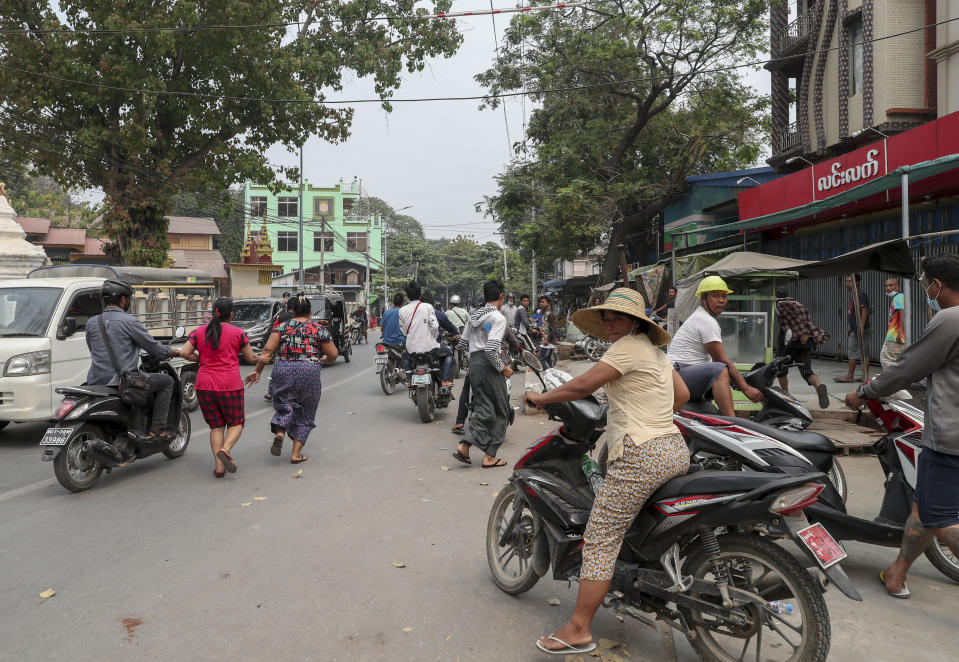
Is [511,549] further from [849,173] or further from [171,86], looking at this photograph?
[171,86]

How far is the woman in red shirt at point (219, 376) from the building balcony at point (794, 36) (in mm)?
20348

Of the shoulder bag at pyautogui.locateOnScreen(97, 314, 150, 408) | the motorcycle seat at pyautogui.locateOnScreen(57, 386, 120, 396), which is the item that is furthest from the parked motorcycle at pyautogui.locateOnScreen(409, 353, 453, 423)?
the motorcycle seat at pyautogui.locateOnScreen(57, 386, 120, 396)

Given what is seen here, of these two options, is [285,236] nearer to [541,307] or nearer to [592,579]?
[541,307]

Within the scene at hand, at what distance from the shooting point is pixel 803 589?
2613 mm

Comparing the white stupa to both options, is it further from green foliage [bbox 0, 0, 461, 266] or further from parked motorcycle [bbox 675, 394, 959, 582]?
parked motorcycle [bbox 675, 394, 959, 582]

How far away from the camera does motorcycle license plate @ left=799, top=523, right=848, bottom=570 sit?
2.67m

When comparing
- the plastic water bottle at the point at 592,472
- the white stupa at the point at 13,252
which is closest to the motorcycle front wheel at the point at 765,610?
the plastic water bottle at the point at 592,472

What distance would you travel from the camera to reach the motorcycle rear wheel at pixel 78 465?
18.1 ft

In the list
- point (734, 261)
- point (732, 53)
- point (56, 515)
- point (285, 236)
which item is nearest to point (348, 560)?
point (56, 515)

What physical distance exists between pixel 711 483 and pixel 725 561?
34cm

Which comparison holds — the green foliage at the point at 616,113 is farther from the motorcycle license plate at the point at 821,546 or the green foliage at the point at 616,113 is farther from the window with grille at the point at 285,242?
the window with grille at the point at 285,242

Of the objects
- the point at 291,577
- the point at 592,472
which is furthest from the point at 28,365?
the point at 592,472

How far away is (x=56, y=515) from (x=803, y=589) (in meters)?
5.09

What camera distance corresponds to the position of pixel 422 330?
964 cm
